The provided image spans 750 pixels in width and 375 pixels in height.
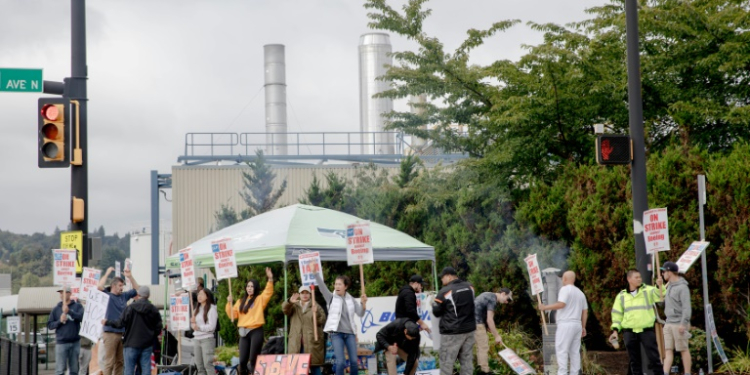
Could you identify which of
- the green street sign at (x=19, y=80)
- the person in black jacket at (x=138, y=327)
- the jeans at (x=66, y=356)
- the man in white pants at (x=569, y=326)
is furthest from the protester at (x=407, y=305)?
the jeans at (x=66, y=356)

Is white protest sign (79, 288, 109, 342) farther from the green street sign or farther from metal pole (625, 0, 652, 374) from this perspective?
metal pole (625, 0, 652, 374)

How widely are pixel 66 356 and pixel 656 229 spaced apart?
10.3 metres

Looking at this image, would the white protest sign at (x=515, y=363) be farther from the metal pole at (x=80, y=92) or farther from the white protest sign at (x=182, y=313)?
the metal pole at (x=80, y=92)

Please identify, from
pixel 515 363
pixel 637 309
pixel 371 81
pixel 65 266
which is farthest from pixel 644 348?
pixel 371 81

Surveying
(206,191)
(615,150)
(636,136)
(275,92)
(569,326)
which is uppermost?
(275,92)

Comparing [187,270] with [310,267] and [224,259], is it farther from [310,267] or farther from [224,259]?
[310,267]

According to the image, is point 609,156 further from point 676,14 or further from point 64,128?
point 64,128

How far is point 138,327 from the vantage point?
1520 cm

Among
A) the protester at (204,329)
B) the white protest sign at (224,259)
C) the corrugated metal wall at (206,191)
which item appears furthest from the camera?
the corrugated metal wall at (206,191)

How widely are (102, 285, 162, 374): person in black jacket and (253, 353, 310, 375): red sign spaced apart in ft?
5.78

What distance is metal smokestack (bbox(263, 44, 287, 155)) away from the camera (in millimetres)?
44500

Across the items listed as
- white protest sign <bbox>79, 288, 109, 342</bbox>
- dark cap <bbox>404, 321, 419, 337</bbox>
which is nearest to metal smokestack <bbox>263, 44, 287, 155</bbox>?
Answer: white protest sign <bbox>79, 288, 109, 342</bbox>

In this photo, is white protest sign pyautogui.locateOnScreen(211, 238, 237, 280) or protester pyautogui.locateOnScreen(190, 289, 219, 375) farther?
protester pyautogui.locateOnScreen(190, 289, 219, 375)

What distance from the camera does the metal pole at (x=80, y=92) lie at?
514 inches
